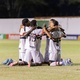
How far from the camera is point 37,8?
62.7 metres

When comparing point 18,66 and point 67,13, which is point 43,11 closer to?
point 67,13

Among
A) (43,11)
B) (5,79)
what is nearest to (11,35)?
(43,11)

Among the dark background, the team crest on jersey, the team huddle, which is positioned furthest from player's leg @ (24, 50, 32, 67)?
the dark background

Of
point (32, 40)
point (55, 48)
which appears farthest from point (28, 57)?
point (55, 48)

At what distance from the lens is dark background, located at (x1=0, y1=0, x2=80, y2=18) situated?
59.4 meters

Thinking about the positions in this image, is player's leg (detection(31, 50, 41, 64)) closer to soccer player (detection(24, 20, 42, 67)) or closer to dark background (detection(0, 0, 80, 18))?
soccer player (detection(24, 20, 42, 67))

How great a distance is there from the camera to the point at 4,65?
1365cm

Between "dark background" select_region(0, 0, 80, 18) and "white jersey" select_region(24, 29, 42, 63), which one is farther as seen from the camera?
"dark background" select_region(0, 0, 80, 18)

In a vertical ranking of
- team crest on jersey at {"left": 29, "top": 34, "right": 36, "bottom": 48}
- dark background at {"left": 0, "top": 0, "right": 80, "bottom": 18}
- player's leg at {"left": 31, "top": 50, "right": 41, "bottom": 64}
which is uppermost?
dark background at {"left": 0, "top": 0, "right": 80, "bottom": 18}

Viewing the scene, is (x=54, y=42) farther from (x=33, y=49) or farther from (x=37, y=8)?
(x=37, y=8)

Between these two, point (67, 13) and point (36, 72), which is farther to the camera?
point (67, 13)

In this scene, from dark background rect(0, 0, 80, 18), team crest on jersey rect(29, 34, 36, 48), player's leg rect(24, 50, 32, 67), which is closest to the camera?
player's leg rect(24, 50, 32, 67)

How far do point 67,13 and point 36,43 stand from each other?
165 feet

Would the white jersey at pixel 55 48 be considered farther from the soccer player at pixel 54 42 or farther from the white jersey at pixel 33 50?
the white jersey at pixel 33 50
